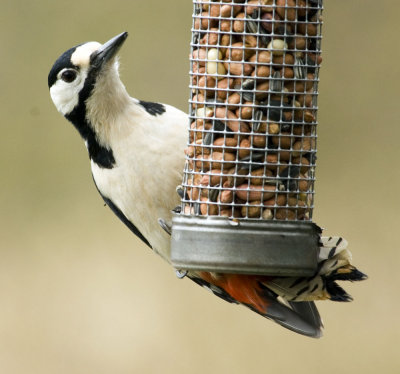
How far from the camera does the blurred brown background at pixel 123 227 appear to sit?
793 centimetres

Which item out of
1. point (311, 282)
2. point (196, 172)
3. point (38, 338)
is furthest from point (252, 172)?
point (38, 338)

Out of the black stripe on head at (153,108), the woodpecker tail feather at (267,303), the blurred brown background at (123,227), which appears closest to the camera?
the woodpecker tail feather at (267,303)

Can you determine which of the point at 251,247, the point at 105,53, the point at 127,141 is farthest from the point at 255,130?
the point at 105,53

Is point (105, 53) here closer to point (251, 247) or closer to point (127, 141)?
point (127, 141)

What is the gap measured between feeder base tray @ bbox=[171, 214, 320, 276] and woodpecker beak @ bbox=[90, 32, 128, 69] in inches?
41.4

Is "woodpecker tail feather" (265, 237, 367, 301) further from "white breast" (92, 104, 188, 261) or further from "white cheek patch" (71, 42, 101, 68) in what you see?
"white cheek patch" (71, 42, 101, 68)

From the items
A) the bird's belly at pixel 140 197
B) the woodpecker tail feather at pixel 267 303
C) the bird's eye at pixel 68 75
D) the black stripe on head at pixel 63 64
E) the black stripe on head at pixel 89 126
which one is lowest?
the woodpecker tail feather at pixel 267 303

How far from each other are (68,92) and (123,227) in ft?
14.9

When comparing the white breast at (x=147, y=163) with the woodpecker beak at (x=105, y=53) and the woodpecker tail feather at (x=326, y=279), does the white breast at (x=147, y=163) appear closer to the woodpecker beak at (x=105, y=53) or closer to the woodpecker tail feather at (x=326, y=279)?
the woodpecker beak at (x=105, y=53)

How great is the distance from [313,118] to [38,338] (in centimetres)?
500

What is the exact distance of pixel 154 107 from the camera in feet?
15.0

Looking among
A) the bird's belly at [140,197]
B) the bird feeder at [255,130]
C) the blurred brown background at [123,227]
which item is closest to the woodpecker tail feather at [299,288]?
the bird feeder at [255,130]

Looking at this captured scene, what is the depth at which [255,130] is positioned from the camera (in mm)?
3695

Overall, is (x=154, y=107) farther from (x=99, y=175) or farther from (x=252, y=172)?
(x=252, y=172)
